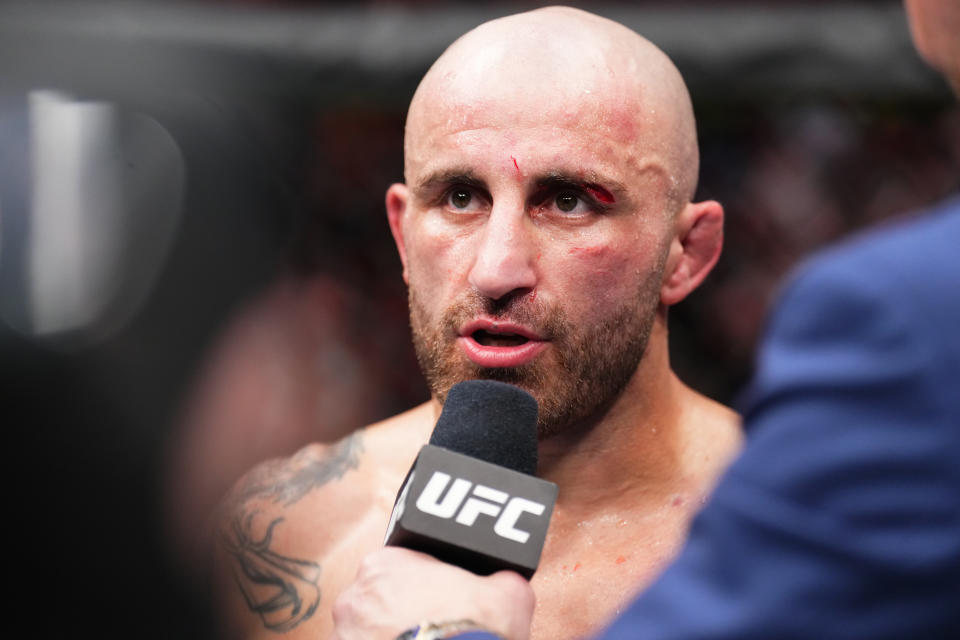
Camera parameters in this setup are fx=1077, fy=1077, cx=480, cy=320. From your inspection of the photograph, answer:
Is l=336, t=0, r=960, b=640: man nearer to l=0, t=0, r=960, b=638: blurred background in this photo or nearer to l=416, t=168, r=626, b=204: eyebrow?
l=416, t=168, r=626, b=204: eyebrow

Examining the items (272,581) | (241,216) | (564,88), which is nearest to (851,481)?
(564,88)

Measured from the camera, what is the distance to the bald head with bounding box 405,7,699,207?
1354 mm

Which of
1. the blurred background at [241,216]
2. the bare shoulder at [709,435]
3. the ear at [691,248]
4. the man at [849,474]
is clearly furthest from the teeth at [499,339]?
the man at [849,474]

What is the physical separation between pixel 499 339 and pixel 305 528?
481 millimetres

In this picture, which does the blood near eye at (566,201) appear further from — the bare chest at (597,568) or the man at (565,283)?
the bare chest at (597,568)

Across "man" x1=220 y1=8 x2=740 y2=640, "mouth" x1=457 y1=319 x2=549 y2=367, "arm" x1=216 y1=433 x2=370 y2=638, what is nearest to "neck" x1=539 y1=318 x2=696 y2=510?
"man" x1=220 y1=8 x2=740 y2=640

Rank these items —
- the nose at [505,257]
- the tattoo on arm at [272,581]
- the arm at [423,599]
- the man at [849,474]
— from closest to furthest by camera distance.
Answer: the man at [849,474], the arm at [423,599], the nose at [505,257], the tattoo on arm at [272,581]

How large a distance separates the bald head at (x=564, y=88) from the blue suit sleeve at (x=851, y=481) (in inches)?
30.2

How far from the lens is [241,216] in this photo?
7.99 feet

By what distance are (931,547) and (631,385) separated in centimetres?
90

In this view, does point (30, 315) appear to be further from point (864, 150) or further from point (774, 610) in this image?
point (864, 150)

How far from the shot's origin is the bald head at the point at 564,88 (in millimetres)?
1354

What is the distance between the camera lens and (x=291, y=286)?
3.44 metres

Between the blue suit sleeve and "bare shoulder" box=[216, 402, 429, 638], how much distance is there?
949 millimetres
